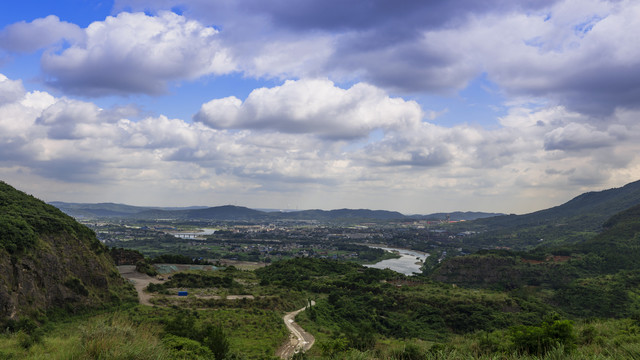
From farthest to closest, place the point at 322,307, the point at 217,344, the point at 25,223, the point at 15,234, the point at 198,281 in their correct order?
the point at 198,281 → the point at 322,307 → the point at 25,223 → the point at 15,234 → the point at 217,344

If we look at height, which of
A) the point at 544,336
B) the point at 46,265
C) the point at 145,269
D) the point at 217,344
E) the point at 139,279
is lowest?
the point at 139,279

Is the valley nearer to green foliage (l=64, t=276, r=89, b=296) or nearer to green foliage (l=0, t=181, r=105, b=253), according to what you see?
green foliage (l=64, t=276, r=89, b=296)

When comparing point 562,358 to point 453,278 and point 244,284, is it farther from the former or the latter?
point 453,278

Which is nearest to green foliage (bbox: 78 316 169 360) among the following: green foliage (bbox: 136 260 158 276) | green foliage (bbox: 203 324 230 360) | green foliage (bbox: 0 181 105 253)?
green foliage (bbox: 203 324 230 360)

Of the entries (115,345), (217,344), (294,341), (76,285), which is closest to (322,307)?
(294,341)

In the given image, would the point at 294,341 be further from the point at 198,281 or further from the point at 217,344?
the point at 198,281

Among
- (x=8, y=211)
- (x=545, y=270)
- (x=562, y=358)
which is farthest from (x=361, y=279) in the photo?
(x=562, y=358)

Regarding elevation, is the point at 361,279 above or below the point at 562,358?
below
